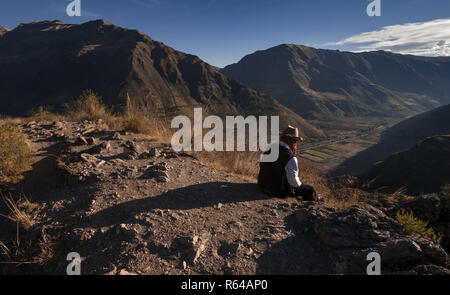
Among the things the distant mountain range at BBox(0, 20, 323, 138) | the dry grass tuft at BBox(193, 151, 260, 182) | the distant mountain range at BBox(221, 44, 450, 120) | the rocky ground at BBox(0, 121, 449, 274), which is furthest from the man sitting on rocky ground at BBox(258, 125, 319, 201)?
the distant mountain range at BBox(221, 44, 450, 120)

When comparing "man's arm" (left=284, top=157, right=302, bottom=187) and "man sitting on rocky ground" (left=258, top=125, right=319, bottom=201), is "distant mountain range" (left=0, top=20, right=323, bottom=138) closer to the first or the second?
"man sitting on rocky ground" (left=258, top=125, right=319, bottom=201)

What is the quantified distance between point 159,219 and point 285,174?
204 cm

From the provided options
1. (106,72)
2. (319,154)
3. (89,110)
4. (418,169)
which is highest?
(106,72)

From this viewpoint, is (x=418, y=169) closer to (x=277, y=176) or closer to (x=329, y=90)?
(x=277, y=176)

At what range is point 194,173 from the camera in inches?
165

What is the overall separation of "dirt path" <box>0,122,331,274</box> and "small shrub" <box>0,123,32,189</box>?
15 centimetres

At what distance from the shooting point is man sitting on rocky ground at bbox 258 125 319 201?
3.32 meters

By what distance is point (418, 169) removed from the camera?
24891mm

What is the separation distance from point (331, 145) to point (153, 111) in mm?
71064

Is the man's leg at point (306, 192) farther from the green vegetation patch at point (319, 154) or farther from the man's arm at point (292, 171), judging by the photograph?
the green vegetation patch at point (319, 154)

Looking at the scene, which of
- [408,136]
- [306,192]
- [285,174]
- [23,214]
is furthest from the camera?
[408,136]

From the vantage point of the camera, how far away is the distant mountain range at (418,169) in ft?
72.4

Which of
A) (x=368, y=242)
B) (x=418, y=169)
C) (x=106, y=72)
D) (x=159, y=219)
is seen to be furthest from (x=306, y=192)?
(x=106, y=72)

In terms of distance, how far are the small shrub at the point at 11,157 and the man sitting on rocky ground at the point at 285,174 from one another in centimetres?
393
